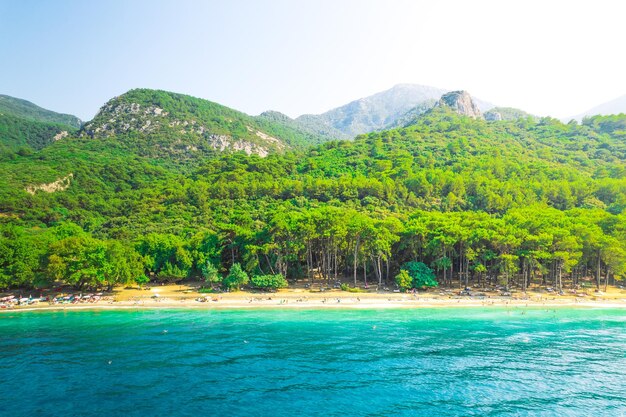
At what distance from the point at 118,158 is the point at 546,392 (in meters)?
180

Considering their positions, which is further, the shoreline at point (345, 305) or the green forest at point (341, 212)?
the green forest at point (341, 212)

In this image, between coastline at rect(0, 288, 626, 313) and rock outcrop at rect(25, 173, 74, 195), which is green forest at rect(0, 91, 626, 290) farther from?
coastline at rect(0, 288, 626, 313)

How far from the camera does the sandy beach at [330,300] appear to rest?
186 feet

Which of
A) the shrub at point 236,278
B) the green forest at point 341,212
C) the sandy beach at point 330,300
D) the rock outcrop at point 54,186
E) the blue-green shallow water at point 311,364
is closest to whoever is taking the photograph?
the blue-green shallow water at point 311,364

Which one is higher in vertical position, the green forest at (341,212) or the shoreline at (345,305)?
the green forest at (341,212)

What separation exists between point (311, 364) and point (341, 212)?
1622 inches

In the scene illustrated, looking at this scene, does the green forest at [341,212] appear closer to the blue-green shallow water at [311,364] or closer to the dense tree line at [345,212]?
the dense tree line at [345,212]

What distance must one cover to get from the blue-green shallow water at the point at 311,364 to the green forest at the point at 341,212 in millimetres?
14350

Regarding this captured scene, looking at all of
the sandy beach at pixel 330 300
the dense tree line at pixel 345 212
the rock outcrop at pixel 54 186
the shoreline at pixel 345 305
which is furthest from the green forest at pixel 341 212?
the shoreline at pixel 345 305

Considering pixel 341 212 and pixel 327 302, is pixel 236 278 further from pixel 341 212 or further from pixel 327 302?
pixel 341 212

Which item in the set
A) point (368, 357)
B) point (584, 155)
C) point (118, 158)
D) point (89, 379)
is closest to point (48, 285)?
point (89, 379)

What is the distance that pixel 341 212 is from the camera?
2827 inches

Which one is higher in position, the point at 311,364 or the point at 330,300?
the point at 330,300

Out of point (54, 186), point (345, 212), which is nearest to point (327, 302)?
point (345, 212)
